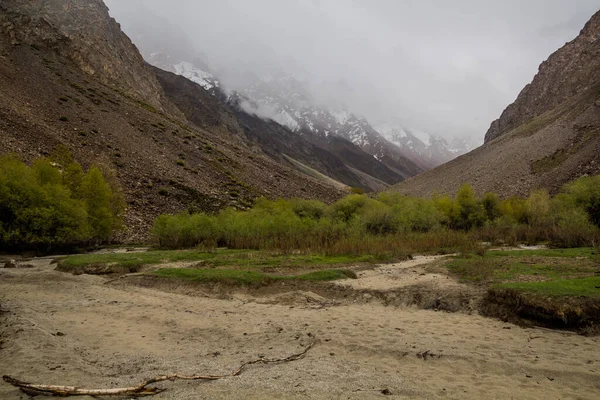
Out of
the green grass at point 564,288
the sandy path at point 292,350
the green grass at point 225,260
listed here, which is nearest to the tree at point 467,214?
the green grass at point 225,260

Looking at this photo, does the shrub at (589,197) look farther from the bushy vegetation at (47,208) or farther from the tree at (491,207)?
the bushy vegetation at (47,208)

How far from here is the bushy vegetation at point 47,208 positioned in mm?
27766

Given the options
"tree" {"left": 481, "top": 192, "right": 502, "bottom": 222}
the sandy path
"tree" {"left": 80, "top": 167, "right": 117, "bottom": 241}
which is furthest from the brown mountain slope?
the sandy path

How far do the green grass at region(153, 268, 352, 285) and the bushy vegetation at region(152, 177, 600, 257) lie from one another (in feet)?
31.8

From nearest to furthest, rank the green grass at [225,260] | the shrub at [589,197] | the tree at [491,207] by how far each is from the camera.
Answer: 1. the green grass at [225,260]
2. the shrub at [589,197]
3. the tree at [491,207]

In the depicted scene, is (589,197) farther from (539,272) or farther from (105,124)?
(105,124)

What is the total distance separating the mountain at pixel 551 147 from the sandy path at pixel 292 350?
78.6 m

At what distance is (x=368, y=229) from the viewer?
42.8 metres

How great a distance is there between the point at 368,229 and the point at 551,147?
78.3 metres

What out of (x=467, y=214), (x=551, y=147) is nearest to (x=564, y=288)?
(x=467, y=214)

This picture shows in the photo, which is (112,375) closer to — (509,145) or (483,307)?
(483,307)

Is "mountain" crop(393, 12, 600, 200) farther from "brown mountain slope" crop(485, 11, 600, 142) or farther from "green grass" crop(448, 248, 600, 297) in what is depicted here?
"green grass" crop(448, 248, 600, 297)

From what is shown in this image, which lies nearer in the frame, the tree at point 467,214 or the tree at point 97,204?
the tree at point 97,204

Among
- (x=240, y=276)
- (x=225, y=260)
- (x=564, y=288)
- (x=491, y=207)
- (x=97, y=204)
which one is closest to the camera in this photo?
(x=564, y=288)
